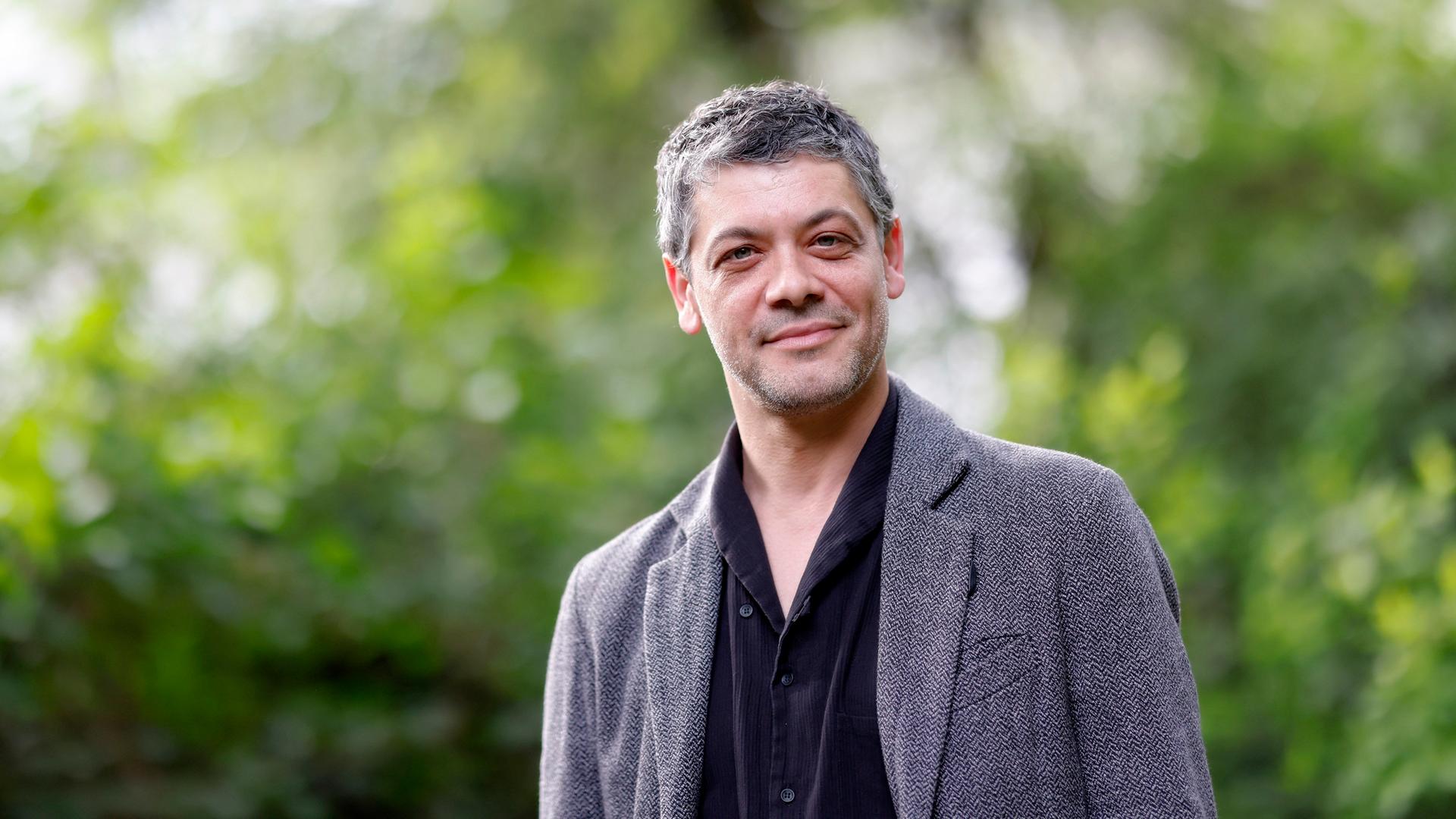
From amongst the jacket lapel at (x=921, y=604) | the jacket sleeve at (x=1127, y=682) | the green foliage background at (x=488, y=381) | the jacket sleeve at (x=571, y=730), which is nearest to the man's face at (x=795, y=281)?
the jacket lapel at (x=921, y=604)

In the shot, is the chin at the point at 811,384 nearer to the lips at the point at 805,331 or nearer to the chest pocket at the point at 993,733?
the lips at the point at 805,331

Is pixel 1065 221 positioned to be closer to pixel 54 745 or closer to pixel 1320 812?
pixel 1320 812

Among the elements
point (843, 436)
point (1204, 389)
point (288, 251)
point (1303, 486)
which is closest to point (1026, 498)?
point (843, 436)

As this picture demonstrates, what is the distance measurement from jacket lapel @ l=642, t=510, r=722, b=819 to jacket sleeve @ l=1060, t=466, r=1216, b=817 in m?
0.54

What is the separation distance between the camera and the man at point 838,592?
1.83 meters

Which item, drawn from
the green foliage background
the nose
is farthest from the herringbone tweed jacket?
the green foliage background

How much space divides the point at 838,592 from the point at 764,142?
2.21ft

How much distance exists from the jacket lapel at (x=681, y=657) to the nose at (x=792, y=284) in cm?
42

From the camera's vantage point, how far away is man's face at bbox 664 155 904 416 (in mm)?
2020

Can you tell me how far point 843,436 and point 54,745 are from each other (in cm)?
269

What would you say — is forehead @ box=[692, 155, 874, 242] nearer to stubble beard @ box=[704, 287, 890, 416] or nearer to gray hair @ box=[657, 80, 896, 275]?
gray hair @ box=[657, 80, 896, 275]

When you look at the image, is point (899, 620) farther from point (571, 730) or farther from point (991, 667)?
point (571, 730)

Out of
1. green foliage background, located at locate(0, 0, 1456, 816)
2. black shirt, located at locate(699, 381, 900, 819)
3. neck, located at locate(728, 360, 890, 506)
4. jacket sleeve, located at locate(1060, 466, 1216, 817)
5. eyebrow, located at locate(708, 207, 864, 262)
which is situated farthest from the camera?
green foliage background, located at locate(0, 0, 1456, 816)

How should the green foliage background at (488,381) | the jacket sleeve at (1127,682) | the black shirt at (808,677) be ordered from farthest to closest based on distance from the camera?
the green foliage background at (488,381)
the black shirt at (808,677)
the jacket sleeve at (1127,682)
